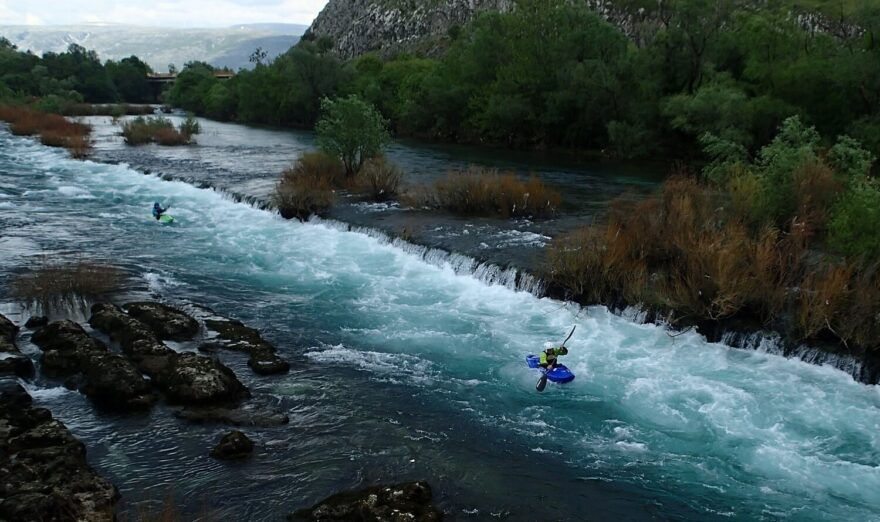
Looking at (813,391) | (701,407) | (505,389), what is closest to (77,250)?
(505,389)

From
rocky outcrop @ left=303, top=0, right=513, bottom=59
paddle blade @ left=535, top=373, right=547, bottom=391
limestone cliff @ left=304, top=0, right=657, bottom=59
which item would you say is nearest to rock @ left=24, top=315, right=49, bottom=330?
paddle blade @ left=535, top=373, right=547, bottom=391

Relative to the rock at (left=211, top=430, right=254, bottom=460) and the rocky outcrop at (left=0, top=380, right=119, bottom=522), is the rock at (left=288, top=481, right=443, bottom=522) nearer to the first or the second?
the rock at (left=211, top=430, right=254, bottom=460)

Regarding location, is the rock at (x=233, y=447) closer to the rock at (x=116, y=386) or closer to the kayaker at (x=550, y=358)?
the rock at (x=116, y=386)

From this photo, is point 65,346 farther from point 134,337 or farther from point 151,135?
point 151,135

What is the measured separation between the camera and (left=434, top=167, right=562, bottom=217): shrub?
2527cm

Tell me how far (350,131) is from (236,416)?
19.8 m

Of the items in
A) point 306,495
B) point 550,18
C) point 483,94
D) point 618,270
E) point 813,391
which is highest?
point 550,18

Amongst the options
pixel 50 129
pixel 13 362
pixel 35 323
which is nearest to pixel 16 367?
pixel 13 362

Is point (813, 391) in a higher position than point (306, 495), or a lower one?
higher

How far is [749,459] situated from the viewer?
10.5 meters

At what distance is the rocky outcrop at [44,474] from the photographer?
8234mm

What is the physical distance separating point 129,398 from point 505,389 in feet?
22.7

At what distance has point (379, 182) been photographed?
28531 millimetres

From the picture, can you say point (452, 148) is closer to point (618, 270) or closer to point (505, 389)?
point (618, 270)
